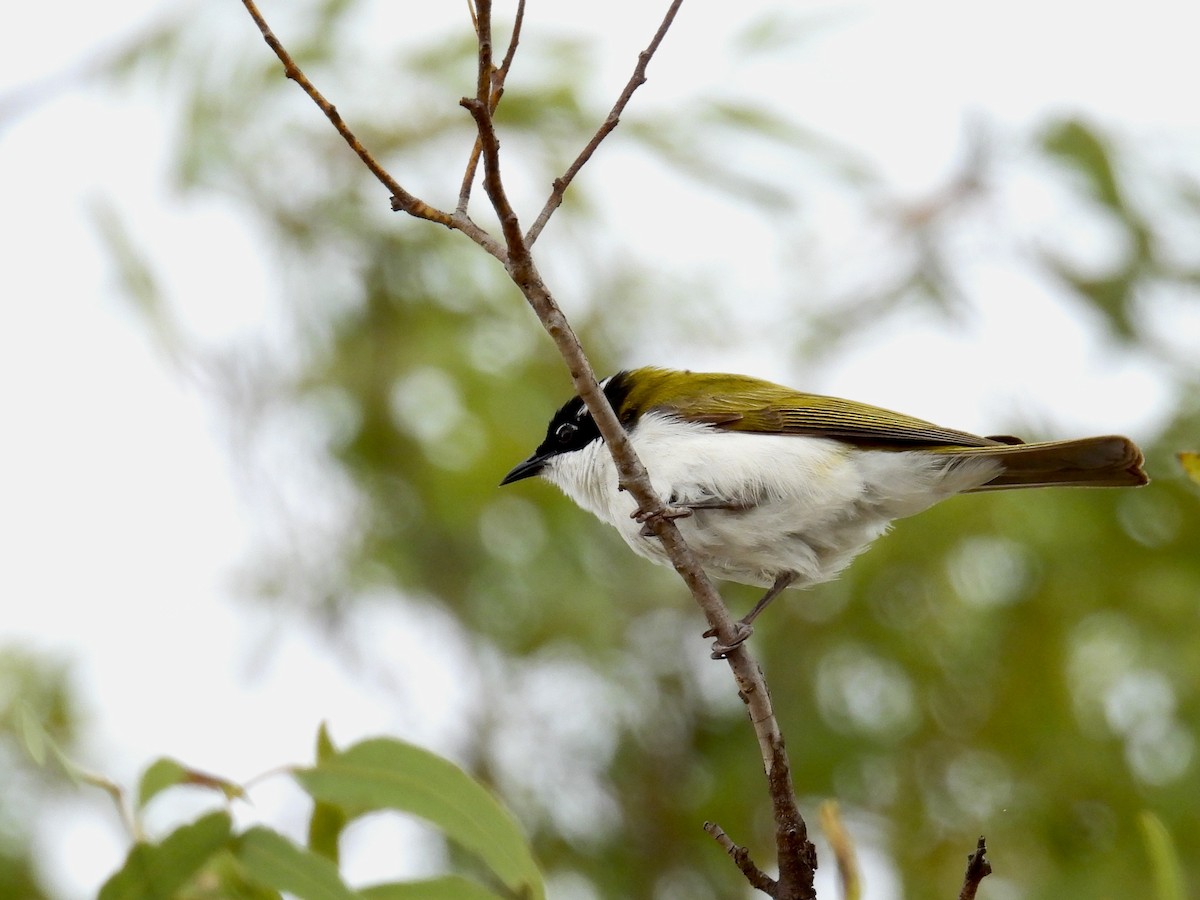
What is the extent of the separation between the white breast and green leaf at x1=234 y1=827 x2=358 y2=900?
1609 millimetres

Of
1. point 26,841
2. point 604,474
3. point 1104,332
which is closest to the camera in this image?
point 604,474

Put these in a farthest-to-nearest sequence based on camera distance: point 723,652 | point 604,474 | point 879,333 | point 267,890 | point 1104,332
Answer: point 879,333, point 1104,332, point 604,474, point 723,652, point 267,890

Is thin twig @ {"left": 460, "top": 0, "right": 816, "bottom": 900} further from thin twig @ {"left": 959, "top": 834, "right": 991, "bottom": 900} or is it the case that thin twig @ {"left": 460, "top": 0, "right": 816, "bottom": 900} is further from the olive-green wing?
the olive-green wing

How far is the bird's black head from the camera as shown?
467 centimetres

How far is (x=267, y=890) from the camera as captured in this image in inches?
107

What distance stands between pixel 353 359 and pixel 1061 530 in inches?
134

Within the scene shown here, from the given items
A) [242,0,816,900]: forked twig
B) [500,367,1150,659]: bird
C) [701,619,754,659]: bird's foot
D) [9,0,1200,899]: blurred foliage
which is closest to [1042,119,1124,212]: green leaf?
[9,0,1200,899]: blurred foliage

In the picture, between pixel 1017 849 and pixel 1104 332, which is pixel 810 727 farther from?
pixel 1104 332

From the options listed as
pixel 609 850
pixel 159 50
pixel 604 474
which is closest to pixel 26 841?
pixel 609 850

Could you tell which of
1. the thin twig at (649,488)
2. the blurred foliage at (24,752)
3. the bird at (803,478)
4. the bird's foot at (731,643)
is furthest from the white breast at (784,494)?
the blurred foliage at (24,752)

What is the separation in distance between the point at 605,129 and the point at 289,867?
154cm

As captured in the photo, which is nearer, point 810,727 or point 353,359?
point 810,727

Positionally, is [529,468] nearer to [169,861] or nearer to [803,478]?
[803,478]

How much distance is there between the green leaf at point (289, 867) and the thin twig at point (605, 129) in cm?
125
